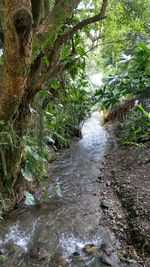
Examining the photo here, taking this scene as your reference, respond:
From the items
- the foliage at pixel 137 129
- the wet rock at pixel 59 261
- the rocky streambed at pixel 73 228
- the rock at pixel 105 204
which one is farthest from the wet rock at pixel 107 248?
the foliage at pixel 137 129

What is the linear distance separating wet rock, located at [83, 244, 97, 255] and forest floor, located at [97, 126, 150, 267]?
0.24 meters

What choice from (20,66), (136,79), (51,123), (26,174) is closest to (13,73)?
(20,66)

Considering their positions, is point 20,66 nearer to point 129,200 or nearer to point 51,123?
point 129,200

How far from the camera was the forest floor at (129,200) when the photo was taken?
2.26 meters

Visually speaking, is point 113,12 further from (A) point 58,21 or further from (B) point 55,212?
(B) point 55,212

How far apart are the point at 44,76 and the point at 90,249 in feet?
6.02

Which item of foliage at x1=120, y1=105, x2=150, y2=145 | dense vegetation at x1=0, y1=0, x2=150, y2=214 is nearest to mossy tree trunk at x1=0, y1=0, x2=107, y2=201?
dense vegetation at x1=0, y1=0, x2=150, y2=214

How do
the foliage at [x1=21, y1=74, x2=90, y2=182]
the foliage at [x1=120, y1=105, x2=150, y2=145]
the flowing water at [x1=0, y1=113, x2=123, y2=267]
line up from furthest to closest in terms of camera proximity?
1. the foliage at [x1=120, y1=105, x2=150, y2=145]
2. the foliage at [x1=21, y1=74, x2=90, y2=182]
3. the flowing water at [x1=0, y1=113, x2=123, y2=267]

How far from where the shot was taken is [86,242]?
94.0 inches

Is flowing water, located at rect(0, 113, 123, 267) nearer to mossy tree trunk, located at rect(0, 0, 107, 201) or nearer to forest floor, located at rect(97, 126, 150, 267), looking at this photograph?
forest floor, located at rect(97, 126, 150, 267)

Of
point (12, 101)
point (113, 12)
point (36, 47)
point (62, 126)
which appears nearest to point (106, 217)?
point (12, 101)

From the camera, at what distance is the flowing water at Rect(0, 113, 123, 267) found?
221 cm

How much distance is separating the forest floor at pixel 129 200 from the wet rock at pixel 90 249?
0.24m

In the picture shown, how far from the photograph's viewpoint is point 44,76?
107 inches
